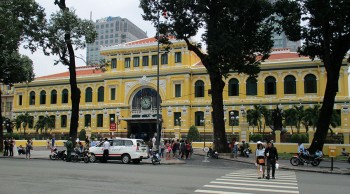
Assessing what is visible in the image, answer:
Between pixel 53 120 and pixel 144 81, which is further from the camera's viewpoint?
pixel 53 120

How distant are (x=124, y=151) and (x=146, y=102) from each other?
118ft

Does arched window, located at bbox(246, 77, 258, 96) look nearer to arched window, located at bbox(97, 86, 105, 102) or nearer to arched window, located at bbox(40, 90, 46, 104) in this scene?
arched window, located at bbox(97, 86, 105, 102)

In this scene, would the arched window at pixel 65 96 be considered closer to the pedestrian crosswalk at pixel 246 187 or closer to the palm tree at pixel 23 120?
the palm tree at pixel 23 120

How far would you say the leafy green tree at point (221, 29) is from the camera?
29.6 m

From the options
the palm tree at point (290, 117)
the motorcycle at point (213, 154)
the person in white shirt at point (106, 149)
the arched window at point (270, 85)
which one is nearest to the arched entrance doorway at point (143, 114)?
the arched window at point (270, 85)

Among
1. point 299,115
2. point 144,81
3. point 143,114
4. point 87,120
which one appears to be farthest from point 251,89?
point 87,120

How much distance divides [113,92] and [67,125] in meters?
10.7

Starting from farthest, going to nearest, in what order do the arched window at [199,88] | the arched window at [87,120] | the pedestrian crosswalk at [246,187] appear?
the arched window at [87,120] → the arched window at [199,88] → the pedestrian crosswalk at [246,187]

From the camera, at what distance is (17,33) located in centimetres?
2570

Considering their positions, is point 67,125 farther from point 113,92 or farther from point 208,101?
point 208,101

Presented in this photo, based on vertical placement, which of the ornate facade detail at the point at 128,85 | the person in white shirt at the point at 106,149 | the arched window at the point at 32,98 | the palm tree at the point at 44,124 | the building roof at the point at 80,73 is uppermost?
the building roof at the point at 80,73

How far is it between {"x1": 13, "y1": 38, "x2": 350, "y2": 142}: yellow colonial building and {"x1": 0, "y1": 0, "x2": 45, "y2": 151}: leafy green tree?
2185 centimetres

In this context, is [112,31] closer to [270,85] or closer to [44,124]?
[44,124]

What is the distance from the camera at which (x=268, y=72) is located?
56094 mm
